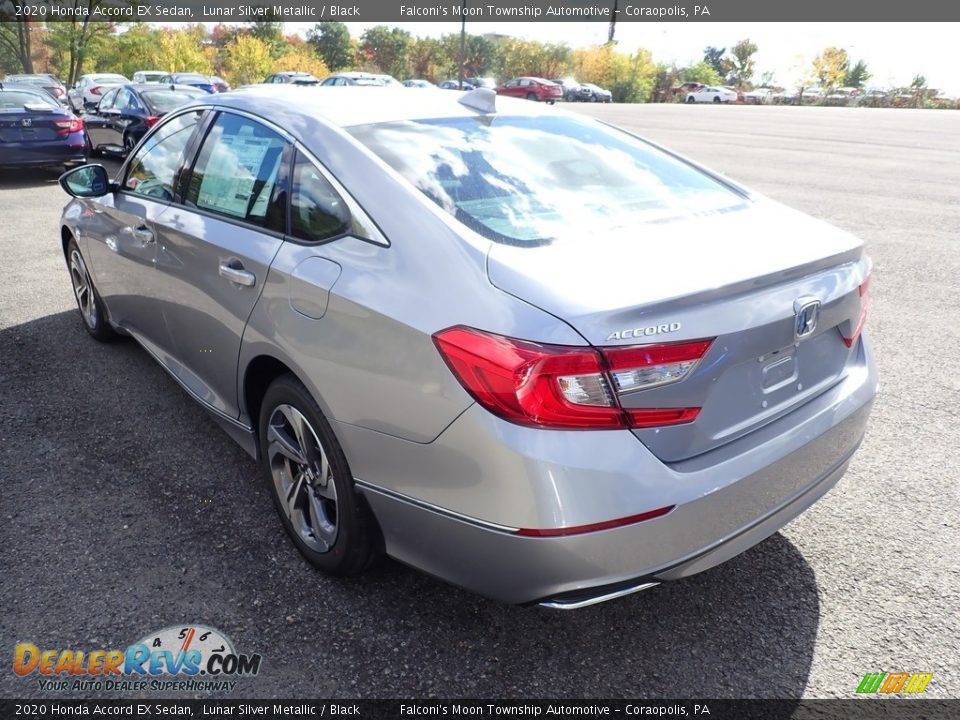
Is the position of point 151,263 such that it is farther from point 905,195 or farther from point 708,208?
point 905,195

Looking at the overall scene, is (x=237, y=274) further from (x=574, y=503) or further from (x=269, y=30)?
(x=269, y=30)

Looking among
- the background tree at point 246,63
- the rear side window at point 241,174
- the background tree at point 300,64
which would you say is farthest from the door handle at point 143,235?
the background tree at point 300,64

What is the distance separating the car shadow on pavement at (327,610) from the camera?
2271 mm

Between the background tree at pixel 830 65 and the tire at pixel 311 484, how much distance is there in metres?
70.3

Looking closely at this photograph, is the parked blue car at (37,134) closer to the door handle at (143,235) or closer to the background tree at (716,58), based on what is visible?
the door handle at (143,235)

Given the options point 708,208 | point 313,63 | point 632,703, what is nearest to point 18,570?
point 632,703

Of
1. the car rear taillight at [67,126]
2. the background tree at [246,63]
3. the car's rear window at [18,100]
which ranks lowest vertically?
the car rear taillight at [67,126]

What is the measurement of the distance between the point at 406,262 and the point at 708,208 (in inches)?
46.2

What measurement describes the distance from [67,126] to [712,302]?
1246 centimetres

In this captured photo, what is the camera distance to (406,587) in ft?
8.73

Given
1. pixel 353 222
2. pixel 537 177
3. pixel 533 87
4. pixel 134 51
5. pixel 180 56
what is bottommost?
pixel 353 222

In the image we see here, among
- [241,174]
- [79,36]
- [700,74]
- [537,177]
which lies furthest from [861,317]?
[700,74]

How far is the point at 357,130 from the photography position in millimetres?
2664

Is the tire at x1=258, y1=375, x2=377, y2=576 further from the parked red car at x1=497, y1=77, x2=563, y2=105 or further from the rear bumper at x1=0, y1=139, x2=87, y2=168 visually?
the parked red car at x1=497, y1=77, x2=563, y2=105
